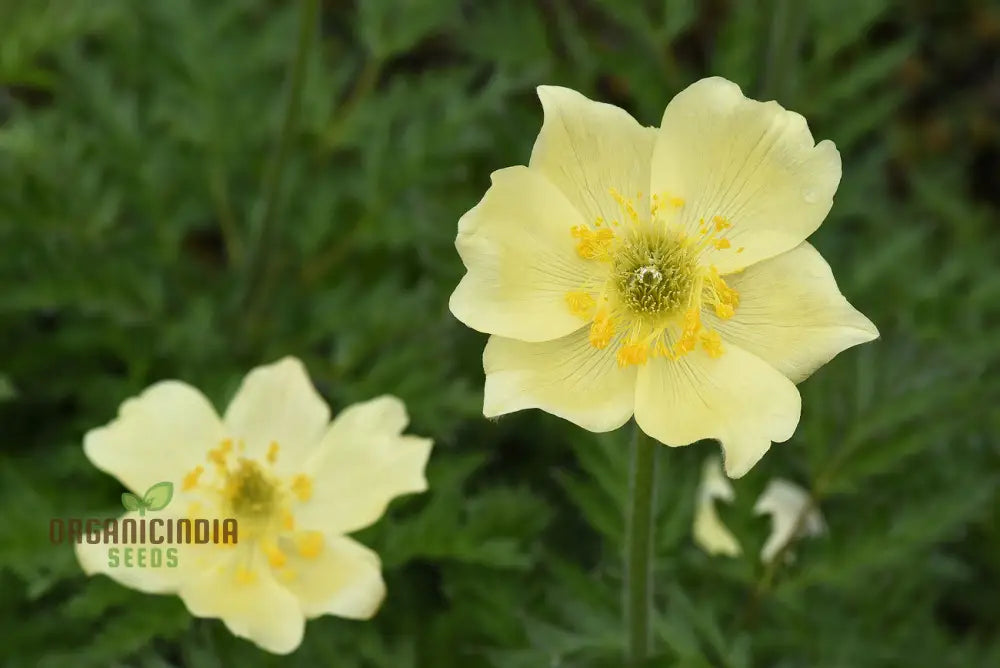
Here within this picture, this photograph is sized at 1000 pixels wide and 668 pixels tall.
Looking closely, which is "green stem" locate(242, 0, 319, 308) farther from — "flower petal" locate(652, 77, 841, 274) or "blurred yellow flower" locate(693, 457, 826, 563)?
"blurred yellow flower" locate(693, 457, 826, 563)

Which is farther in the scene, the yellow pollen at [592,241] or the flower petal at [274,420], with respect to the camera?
the flower petal at [274,420]

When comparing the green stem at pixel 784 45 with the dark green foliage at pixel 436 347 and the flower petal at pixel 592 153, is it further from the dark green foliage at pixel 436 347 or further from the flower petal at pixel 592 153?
the flower petal at pixel 592 153

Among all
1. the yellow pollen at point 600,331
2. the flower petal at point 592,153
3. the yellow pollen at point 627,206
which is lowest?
the yellow pollen at point 600,331

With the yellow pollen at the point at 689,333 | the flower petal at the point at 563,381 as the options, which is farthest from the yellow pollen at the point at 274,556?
the yellow pollen at the point at 689,333

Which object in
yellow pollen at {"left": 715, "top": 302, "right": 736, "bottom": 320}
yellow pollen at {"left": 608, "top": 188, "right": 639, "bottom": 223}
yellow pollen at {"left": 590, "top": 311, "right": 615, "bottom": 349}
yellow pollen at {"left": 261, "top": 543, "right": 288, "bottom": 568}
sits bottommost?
yellow pollen at {"left": 261, "top": 543, "right": 288, "bottom": 568}

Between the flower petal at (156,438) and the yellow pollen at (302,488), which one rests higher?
the flower petal at (156,438)

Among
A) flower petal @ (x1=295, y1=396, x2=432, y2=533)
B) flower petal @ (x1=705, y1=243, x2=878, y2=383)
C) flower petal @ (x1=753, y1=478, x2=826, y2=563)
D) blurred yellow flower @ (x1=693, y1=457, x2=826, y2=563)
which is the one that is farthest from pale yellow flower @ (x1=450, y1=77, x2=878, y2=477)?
flower petal @ (x1=753, y1=478, x2=826, y2=563)

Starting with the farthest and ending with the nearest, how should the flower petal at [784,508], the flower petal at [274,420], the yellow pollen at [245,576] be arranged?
the flower petal at [784,508] < the flower petal at [274,420] < the yellow pollen at [245,576]

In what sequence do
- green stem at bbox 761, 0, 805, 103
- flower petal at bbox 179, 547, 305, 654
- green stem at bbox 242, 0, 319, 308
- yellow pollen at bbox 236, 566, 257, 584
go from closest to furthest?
flower petal at bbox 179, 547, 305, 654, yellow pollen at bbox 236, 566, 257, 584, green stem at bbox 242, 0, 319, 308, green stem at bbox 761, 0, 805, 103

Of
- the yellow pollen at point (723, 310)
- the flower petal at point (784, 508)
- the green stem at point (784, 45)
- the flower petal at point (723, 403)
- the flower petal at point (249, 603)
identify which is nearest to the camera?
the flower petal at point (723, 403)
